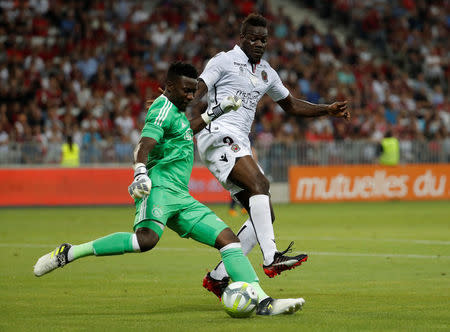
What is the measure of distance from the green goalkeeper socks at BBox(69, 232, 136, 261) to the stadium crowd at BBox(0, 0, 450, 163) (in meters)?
16.0

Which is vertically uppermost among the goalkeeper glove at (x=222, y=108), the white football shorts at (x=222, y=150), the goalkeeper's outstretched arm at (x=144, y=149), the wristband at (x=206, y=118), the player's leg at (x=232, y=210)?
the goalkeeper glove at (x=222, y=108)

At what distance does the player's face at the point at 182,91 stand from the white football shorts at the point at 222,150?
3.46ft

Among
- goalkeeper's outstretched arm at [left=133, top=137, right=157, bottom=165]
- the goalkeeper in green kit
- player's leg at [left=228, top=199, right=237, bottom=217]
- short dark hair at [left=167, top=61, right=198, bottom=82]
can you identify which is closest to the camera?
goalkeeper's outstretched arm at [left=133, top=137, right=157, bottom=165]

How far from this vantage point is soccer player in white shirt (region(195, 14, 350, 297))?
27.0 ft

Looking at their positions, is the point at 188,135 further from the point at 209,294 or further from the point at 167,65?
the point at 167,65

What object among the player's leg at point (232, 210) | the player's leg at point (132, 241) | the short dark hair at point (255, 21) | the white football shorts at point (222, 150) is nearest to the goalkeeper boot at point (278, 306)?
the player's leg at point (132, 241)

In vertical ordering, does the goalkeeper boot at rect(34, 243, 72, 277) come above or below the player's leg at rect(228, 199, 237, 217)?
above

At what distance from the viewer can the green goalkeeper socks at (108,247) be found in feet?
23.8

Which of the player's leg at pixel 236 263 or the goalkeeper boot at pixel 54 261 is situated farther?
the goalkeeper boot at pixel 54 261

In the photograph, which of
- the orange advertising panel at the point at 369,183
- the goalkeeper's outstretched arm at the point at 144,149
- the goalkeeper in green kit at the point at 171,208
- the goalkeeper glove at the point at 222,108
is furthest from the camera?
the orange advertising panel at the point at 369,183

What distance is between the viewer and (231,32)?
29469 millimetres

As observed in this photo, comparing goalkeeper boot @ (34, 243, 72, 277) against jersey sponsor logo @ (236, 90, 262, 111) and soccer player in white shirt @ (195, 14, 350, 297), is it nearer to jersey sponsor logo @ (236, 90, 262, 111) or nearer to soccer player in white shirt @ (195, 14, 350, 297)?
soccer player in white shirt @ (195, 14, 350, 297)

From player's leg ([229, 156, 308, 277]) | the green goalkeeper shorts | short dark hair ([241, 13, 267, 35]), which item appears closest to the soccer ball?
the green goalkeeper shorts

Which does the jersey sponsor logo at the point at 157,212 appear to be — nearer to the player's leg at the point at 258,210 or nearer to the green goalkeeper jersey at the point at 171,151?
the green goalkeeper jersey at the point at 171,151
